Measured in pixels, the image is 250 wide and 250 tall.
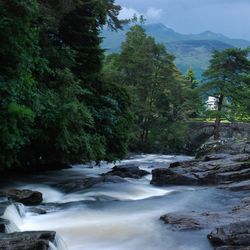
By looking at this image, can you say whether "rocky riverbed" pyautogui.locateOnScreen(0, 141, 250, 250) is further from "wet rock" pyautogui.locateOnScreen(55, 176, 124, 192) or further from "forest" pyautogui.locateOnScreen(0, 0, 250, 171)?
"forest" pyautogui.locateOnScreen(0, 0, 250, 171)

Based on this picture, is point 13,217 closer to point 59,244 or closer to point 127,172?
point 59,244

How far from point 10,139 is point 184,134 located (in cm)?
3401

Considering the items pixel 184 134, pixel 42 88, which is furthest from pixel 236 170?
pixel 184 134

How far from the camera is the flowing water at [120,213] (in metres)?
9.35

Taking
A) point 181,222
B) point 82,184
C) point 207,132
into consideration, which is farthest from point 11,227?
point 207,132

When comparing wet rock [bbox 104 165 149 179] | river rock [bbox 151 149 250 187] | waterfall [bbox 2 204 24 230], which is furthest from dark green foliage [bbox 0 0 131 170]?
river rock [bbox 151 149 250 187]

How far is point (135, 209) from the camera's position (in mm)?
12969

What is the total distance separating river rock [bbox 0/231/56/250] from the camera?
7.44m

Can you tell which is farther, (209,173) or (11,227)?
(209,173)

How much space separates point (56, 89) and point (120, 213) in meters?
6.69

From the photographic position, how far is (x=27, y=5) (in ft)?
40.1

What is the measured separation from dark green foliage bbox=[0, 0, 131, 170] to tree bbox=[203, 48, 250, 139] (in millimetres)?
16948

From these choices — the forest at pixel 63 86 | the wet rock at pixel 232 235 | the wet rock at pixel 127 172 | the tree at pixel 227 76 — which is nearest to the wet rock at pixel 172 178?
the wet rock at pixel 127 172

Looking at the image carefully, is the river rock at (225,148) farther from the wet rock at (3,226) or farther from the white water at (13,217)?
the wet rock at (3,226)
